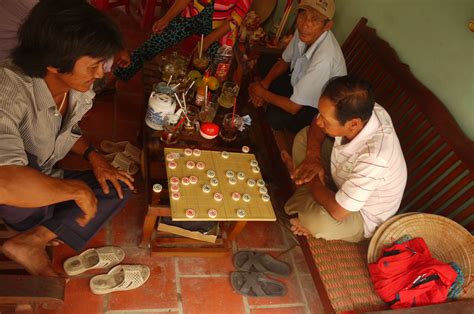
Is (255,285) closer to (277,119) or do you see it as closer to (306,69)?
(277,119)

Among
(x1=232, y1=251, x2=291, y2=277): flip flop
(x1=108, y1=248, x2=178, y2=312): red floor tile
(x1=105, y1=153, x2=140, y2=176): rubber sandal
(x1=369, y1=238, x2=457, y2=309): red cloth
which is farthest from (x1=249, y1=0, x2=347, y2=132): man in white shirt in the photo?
(x1=108, y1=248, x2=178, y2=312): red floor tile

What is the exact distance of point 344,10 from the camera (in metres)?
3.58

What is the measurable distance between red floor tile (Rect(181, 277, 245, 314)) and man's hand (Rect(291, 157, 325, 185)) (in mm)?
778

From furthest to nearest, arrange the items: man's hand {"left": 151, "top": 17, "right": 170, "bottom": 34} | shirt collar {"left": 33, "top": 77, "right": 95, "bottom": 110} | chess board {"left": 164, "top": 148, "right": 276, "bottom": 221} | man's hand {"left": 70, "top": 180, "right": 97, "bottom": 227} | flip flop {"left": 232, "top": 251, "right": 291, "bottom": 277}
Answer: man's hand {"left": 151, "top": 17, "right": 170, "bottom": 34}
flip flop {"left": 232, "top": 251, "right": 291, "bottom": 277}
chess board {"left": 164, "top": 148, "right": 276, "bottom": 221}
man's hand {"left": 70, "top": 180, "right": 97, "bottom": 227}
shirt collar {"left": 33, "top": 77, "right": 95, "bottom": 110}

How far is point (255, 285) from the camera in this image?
7.45 feet

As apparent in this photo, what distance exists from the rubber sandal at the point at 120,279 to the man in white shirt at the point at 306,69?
140 cm

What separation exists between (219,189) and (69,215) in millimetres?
774

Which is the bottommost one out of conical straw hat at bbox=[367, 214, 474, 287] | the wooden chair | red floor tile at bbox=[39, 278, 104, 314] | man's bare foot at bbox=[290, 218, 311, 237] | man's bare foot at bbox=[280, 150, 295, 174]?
red floor tile at bbox=[39, 278, 104, 314]

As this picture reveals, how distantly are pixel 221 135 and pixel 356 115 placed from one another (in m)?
0.88

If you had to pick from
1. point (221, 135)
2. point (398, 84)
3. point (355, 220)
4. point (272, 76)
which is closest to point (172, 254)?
point (221, 135)

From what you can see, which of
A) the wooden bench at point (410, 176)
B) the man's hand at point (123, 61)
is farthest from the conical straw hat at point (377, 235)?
the man's hand at point (123, 61)

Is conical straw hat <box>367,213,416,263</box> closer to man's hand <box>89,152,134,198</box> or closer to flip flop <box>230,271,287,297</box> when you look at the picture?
flip flop <box>230,271,287,297</box>

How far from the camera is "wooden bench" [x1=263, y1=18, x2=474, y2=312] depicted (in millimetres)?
1944

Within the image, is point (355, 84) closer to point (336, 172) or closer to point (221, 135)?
point (336, 172)
